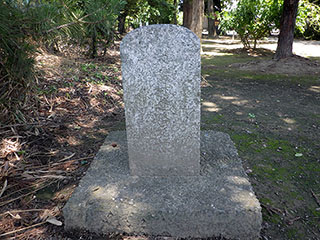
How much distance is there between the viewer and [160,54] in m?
1.77

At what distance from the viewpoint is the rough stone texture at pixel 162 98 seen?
68.8 inches

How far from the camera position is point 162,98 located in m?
1.88

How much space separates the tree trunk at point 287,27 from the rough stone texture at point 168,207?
6.89 metres

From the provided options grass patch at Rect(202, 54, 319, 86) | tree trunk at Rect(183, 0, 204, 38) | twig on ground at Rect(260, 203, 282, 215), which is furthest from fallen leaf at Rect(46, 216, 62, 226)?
tree trunk at Rect(183, 0, 204, 38)

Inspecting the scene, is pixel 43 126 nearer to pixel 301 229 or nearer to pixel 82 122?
pixel 82 122

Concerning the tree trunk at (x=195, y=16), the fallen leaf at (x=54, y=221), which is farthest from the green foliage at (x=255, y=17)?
the fallen leaf at (x=54, y=221)

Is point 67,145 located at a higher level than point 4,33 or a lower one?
lower

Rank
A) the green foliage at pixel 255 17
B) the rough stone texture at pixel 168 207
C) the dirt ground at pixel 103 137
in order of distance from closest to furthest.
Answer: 1. the rough stone texture at pixel 168 207
2. the dirt ground at pixel 103 137
3. the green foliage at pixel 255 17

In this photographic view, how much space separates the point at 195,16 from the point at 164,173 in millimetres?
5746

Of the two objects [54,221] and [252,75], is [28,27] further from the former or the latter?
[252,75]

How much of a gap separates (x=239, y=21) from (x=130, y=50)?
388 inches

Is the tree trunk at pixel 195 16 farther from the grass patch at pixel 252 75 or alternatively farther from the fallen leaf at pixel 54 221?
the fallen leaf at pixel 54 221

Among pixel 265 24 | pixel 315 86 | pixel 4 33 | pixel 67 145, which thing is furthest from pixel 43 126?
pixel 265 24


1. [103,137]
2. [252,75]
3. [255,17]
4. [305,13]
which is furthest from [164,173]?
[305,13]
